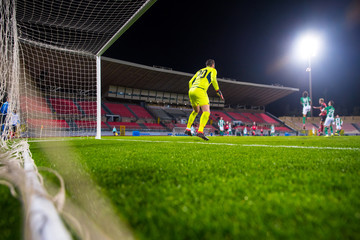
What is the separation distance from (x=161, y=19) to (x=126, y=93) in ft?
40.9

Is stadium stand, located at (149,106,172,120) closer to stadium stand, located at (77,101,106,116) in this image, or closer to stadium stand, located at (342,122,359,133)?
stadium stand, located at (77,101,106,116)

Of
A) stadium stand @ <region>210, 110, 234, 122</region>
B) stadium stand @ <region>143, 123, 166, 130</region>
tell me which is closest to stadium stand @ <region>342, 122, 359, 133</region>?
stadium stand @ <region>210, 110, 234, 122</region>

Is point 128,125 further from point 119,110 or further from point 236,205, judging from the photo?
point 236,205

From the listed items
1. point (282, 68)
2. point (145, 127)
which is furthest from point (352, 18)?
point (145, 127)

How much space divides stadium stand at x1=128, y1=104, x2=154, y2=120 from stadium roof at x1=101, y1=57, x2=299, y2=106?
3.46 meters

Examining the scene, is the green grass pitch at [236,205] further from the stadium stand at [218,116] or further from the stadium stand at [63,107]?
the stadium stand at [218,116]

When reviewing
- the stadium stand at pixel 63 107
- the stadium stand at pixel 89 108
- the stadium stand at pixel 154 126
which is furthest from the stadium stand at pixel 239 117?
the stadium stand at pixel 63 107

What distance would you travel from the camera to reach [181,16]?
31.0 m

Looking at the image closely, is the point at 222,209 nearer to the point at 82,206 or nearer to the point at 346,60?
the point at 82,206

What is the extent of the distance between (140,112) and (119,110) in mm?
3380

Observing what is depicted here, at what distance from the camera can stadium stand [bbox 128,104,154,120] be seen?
33278 millimetres

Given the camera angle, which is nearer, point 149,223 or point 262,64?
point 149,223

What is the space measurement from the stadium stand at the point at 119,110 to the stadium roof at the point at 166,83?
109 inches

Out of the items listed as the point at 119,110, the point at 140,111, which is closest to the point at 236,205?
the point at 119,110
